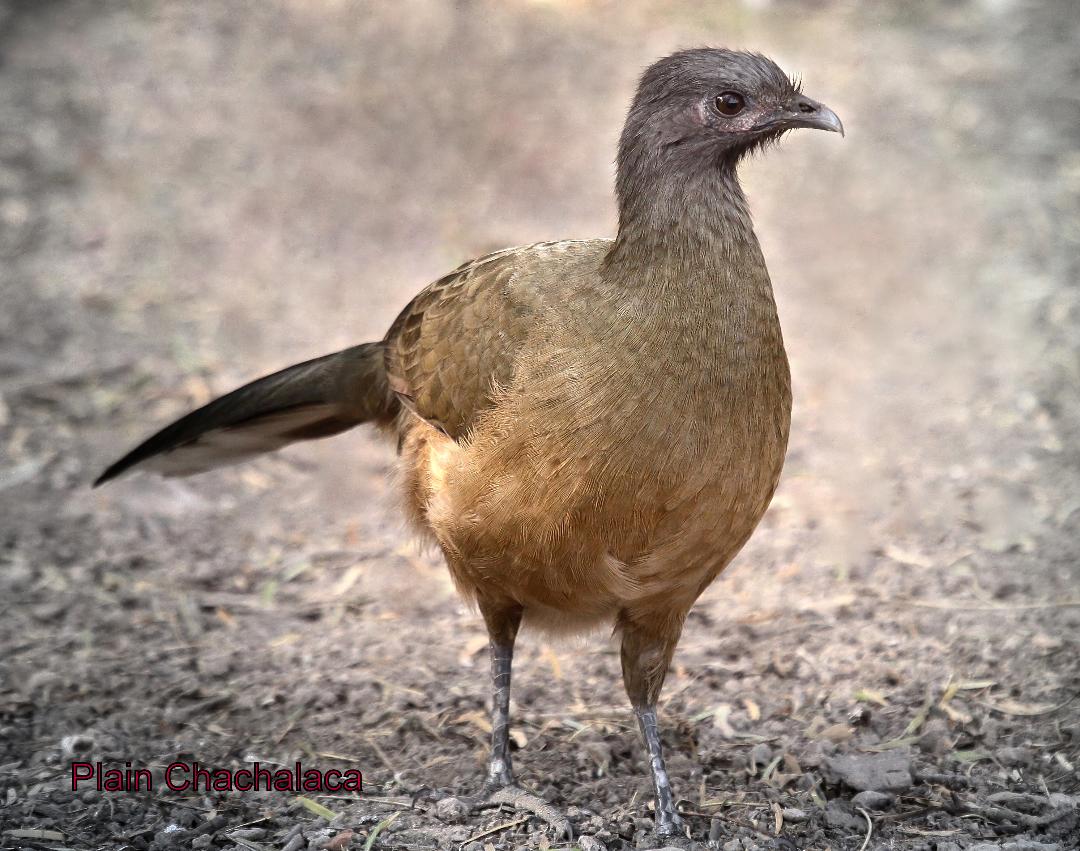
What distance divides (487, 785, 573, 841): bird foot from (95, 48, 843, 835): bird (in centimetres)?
32

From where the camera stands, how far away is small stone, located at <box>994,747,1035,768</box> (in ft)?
13.8

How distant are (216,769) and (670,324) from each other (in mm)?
2290

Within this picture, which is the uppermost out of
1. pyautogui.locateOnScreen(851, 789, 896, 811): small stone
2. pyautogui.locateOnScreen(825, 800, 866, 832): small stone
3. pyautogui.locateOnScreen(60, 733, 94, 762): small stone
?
pyautogui.locateOnScreen(60, 733, 94, 762): small stone

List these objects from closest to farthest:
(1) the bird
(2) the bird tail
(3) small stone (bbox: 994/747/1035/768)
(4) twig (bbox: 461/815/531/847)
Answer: (1) the bird → (4) twig (bbox: 461/815/531/847) → (3) small stone (bbox: 994/747/1035/768) → (2) the bird tail

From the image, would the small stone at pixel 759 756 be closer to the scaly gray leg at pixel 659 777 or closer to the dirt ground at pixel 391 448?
the dirt ground at pixel 391 448

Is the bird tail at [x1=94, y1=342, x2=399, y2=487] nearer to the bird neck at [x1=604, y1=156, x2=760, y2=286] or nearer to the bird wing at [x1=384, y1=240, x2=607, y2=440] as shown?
the bird wing at [x1=384, y1=240, x2=607, y2=440]

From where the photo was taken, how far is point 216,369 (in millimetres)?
7277

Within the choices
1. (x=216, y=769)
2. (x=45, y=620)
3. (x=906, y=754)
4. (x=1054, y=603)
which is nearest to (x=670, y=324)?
(x=906, y=754)

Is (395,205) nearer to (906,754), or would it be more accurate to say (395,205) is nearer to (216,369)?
(216,369)

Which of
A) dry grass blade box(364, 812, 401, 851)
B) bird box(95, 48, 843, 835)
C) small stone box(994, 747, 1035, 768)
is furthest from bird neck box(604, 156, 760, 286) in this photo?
small stone box(994, 747, 1035, 768)

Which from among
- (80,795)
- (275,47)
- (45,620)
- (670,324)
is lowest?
(80,795)

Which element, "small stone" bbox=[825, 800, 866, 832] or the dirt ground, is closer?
"small stone" bbox=[825, 800, 866, 832]

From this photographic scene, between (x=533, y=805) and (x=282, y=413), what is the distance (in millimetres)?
1822

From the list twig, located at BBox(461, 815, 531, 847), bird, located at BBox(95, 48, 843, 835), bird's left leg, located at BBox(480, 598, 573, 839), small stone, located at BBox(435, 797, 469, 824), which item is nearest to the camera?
bird, located at BBox(95, 48, 843, 835)
